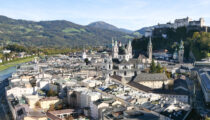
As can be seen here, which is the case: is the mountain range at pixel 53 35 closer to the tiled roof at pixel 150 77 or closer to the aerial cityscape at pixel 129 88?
the aerial cityscape at pixel 129 88

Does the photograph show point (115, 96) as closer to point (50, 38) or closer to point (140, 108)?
point (140, 108)

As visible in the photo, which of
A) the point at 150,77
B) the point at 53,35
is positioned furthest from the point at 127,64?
the point at 53,35

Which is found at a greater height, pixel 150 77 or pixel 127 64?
pixel 127 64

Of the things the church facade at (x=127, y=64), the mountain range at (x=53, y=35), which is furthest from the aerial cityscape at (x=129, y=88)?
the mountain range at (x=53, y=35)

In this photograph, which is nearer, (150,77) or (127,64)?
(150,77)

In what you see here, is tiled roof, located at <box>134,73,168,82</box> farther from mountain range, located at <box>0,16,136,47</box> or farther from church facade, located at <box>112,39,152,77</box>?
mountain range, located at <box>0,16,136,47</box>

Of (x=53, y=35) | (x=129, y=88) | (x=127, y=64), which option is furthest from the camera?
(x=53, y=35)

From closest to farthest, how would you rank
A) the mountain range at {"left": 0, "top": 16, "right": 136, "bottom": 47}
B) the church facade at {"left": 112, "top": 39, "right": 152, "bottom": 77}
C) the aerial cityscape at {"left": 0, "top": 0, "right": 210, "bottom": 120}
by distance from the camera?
the aerial cityscape at {"left": 0, "top": 0, "right": 210, "bottom": 120}, the church facade at {"left": 112, "top": 39, "right": 152, "bottom": 77}, the mountain range at {"left": 0, "top": 16, "right": 136, "bottom": 47}

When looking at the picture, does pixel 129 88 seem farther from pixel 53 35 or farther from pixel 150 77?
pixel 53 35

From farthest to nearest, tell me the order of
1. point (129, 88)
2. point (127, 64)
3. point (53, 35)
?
point (53, 35)
point (127, 64)
point (129, 88)

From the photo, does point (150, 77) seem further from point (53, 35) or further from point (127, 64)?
point (53, 35)

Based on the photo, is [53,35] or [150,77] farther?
[53,35]

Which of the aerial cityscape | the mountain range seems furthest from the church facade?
the mountain range
